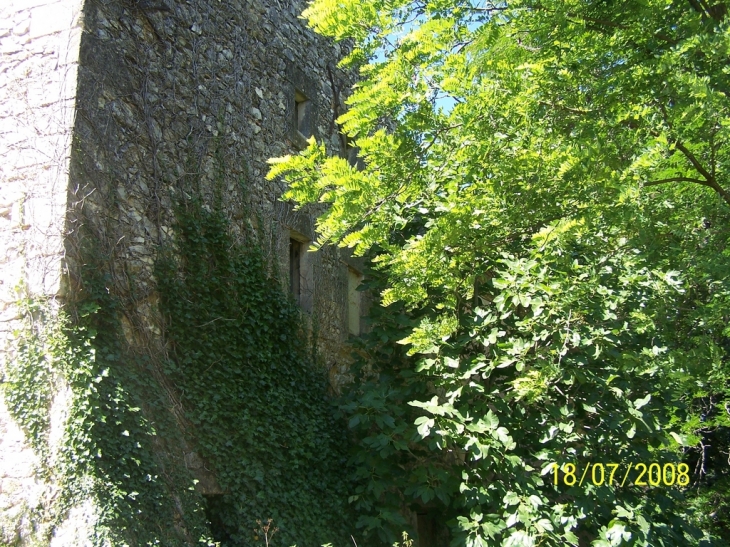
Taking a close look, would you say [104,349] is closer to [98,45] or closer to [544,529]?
[98,45]

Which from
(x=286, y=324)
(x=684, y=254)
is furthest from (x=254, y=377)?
(x=684, y=254)

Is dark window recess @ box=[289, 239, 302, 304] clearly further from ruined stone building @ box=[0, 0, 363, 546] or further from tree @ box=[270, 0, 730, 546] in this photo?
tree @ box=[270, 0, 730, 546]

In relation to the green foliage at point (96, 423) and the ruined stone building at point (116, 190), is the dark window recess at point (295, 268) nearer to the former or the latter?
the ruined stone building at point (116, 190)

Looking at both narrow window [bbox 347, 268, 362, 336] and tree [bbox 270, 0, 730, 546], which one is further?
narrow window [bbox 347, 268, 362, 336]

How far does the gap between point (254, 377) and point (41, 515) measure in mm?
2119

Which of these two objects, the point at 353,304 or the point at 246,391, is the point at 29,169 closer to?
the point at 246,391

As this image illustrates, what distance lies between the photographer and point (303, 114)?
820 cm

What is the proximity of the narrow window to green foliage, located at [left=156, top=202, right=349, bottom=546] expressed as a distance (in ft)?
6.24

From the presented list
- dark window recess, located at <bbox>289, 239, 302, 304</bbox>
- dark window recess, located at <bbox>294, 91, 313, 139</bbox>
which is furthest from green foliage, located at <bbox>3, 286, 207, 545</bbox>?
dark window recess, located at <bbox>294, 91, 313, 139</bbox>

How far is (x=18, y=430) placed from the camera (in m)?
4.52

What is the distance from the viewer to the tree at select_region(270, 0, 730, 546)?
449cm

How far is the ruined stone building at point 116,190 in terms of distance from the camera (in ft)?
14.8
